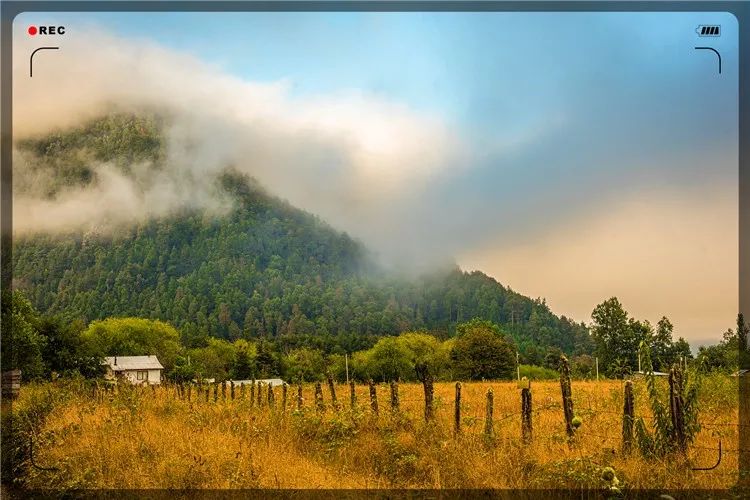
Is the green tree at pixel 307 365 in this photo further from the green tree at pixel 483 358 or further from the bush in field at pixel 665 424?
the bush in field at pixel 665 424

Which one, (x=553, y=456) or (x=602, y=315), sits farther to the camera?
(x=602, y=315)

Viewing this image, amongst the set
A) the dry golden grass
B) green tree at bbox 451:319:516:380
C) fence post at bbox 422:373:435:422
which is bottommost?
green tree at bbox 451:319:516:380

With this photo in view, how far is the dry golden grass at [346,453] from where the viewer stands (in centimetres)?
821

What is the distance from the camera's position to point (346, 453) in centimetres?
1001

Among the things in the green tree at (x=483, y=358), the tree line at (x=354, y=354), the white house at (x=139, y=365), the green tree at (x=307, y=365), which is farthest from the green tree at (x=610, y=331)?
the white house at (x=139, y=365)

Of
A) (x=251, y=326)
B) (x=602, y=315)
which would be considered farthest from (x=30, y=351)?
(x=251, y=326)

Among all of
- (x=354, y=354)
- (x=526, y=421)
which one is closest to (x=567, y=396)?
(x=526, y=421)

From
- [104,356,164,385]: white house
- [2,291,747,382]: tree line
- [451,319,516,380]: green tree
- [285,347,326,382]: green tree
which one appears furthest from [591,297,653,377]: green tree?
[104,356,164,385]: white house

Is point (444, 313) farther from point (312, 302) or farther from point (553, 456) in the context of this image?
point (553, 456)

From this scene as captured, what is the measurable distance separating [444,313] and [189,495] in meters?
144

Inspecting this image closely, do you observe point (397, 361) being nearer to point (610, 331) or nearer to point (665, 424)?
point (610, 331)

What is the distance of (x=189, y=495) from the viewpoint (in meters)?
8.24

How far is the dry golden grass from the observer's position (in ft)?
26.9

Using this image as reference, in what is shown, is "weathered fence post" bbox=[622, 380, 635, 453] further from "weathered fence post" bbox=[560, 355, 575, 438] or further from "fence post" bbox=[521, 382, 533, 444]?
"fence post" bbox=[521, 382, 533, 444]
